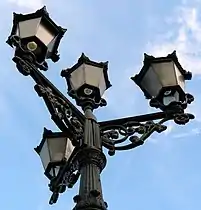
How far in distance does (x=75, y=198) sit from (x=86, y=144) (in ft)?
2.31

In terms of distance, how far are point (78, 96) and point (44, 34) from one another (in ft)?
2.33

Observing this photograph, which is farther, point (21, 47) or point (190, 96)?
point (190, 96)

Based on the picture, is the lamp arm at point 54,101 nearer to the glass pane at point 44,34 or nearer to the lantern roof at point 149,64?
the glass pane at point 44,34

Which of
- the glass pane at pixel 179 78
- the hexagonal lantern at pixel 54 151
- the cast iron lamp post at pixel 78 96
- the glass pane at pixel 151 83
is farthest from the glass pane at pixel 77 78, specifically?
the glass pane at pixel 179 78

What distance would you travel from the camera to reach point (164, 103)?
6523 mm

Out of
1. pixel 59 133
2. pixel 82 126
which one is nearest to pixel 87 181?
pixel 82 126

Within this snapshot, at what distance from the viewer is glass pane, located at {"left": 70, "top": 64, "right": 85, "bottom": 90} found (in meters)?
6.35

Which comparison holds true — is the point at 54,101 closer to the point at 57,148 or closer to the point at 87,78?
the point at 87,78

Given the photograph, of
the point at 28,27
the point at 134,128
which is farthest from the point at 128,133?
the point at 28,27

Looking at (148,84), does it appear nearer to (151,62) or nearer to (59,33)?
(151,62)

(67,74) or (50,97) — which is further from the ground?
(67,74)

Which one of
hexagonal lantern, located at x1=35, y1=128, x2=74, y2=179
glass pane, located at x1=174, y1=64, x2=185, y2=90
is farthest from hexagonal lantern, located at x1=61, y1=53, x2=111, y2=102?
glass pane, located at x1=174, y1=64, x2=185, y2=90

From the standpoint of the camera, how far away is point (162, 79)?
647cm

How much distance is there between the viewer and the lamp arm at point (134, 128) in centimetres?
610
